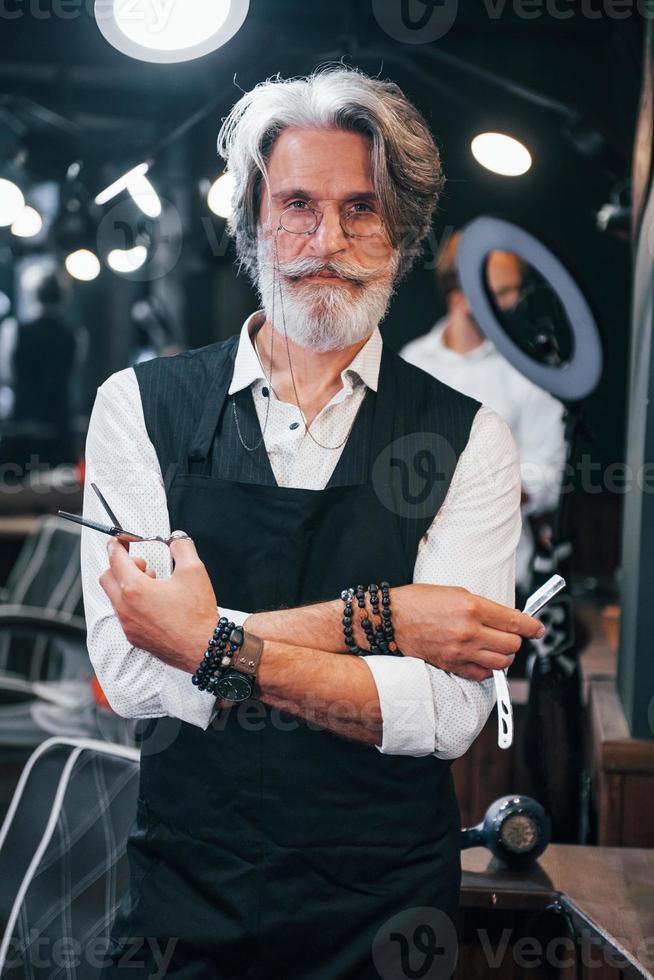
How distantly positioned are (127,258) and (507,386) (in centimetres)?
151

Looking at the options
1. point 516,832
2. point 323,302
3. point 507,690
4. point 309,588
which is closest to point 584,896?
point 516,832

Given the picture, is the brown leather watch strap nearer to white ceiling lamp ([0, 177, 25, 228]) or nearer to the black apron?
the black apron

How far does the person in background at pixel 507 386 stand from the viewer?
12.0ft

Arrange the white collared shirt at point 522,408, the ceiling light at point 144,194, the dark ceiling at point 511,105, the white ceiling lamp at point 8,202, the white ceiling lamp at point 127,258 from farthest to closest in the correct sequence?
the dark ceiling at point 511,105 → the white ceiling lamp at point 8,202 → the white collared shirt at point 522,408 → the white ceiling lamp at point 127,258 → the ceiling light at point 144,194

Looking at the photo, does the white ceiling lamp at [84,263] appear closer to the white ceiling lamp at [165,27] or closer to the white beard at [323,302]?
the white ceiling lamp at [165,27]

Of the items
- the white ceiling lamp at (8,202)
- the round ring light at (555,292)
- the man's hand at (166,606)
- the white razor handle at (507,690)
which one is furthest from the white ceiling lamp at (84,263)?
the white razor handle at (507,690)

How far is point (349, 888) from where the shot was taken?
5.04 ft

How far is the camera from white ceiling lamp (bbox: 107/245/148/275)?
11.6 ft

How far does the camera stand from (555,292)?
239 cm

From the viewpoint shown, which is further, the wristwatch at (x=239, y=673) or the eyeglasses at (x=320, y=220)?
the eyeglasses at (x=320, y=220)

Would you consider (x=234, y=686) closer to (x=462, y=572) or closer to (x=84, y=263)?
(x=462, y=572)

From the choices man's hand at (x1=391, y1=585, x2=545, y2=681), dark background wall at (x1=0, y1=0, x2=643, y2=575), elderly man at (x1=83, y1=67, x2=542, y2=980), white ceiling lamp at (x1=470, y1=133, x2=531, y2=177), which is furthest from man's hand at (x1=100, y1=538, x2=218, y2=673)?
dark background wall at (x1=0, y1=0, x2=643, y2=575)

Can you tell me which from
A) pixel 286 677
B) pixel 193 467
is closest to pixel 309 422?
pixel 193 467

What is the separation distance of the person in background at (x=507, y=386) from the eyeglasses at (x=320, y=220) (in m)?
1.81
